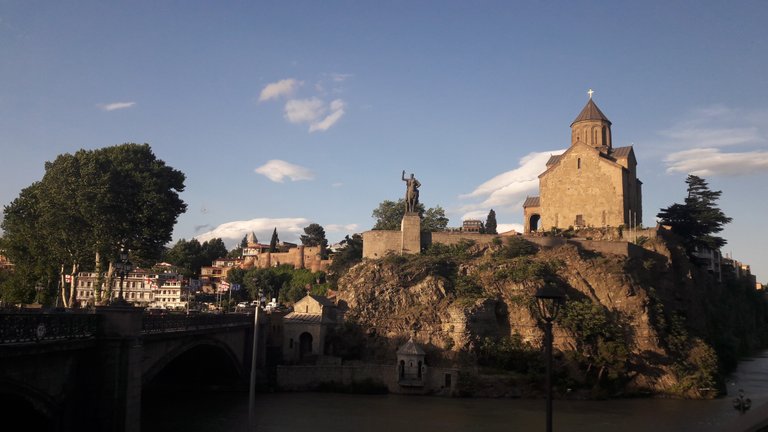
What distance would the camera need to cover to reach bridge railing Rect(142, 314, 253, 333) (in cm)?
2874

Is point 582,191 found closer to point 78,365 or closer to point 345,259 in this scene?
point 345,259

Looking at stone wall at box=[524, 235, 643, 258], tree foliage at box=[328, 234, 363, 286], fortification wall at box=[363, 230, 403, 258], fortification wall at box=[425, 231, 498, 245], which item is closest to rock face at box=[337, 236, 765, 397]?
stone wall at box=[524, 235, 643, 258]

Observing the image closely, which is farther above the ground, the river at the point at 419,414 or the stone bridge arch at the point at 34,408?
the stone bridge arch at the point at 34,408

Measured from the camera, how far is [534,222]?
79.9 m

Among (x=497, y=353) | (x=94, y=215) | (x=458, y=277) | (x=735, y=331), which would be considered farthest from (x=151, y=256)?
(x=735, y=331)

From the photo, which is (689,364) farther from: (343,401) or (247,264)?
(247,264)

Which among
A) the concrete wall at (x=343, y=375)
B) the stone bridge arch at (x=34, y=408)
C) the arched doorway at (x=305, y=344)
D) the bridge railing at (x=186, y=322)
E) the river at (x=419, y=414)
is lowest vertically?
the river at (x=419, y=414)

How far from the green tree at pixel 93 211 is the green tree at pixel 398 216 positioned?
130ft

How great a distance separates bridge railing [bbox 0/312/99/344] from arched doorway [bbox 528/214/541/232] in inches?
2490

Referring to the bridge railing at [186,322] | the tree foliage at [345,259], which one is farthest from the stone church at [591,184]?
the bridge railing at [186,322]

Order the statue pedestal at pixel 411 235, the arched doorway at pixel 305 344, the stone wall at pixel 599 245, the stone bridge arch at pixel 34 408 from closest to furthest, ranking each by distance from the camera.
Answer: the stone bridge arch at pixel 34 408 < the arched doorway at pixel 305 344 < the stone wall at pixel 599 245 < the statue pedestal at pixel 411 235

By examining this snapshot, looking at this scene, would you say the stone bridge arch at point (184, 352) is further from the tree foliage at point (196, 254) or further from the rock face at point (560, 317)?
the tree foliage at point (196, 254)

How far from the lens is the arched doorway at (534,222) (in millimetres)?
78938

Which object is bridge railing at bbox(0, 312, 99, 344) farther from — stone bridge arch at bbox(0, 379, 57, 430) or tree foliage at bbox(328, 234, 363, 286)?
tree foliage at bbox(328, 234, 363, 286)
